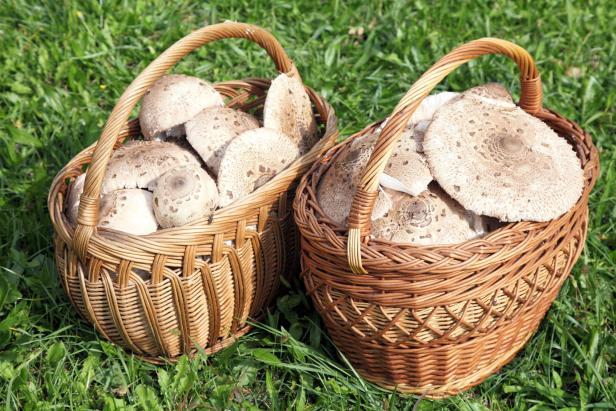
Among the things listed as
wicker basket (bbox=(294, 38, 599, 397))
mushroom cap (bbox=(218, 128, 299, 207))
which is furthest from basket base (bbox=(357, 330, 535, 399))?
mushroom cap (bbox=(218, 128, 299, 207))

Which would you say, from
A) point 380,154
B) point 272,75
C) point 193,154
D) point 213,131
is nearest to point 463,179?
point 380,154

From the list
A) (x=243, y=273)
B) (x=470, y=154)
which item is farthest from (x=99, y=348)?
(x=470, y=154)

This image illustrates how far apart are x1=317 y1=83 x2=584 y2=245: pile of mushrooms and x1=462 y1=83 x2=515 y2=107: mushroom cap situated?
11 centimetres

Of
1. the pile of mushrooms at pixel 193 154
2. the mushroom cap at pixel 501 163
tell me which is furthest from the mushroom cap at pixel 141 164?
the mushroom cap at pixel 501 163

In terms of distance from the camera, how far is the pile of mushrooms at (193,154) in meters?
2.69

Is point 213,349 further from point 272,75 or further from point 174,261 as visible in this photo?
point 272,75

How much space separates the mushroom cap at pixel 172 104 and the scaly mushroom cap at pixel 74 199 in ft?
1.34

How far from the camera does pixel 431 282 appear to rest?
Result: 2.32 metres

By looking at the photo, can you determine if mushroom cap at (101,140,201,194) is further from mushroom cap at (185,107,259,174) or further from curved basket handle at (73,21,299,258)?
curved basket handle at (73,21,299,258)

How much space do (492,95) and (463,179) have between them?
58 cm

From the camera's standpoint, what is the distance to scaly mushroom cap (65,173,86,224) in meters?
2.86

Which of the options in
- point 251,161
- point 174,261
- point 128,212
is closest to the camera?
point 174,261

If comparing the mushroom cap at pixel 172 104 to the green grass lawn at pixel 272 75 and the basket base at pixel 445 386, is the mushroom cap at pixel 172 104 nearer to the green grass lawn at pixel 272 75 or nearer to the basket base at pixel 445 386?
the green grass lawn at pixel 272 75

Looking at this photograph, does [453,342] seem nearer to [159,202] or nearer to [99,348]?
[159,202]
